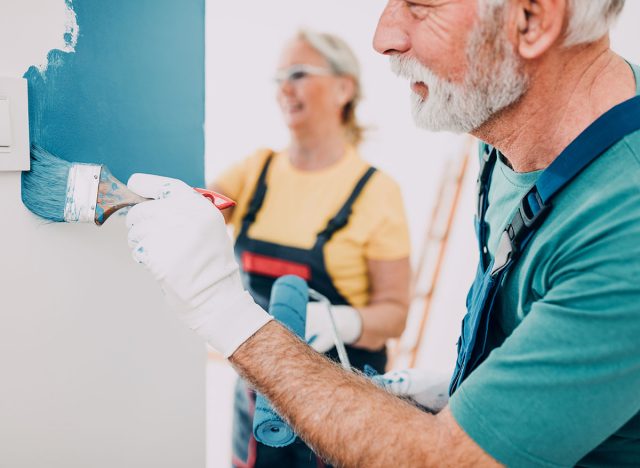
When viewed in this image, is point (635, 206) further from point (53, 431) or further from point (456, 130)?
point (53, 431)

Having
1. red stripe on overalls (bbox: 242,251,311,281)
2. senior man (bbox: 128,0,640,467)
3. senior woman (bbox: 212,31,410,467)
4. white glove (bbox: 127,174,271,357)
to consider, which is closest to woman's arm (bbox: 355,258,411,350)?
senior woman (bbox: 212,31,410,467)

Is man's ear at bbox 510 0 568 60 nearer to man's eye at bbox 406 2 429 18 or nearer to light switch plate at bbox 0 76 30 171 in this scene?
man's eye at bbox 406 2 429 18

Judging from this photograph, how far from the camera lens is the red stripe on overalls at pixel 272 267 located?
64.8 inches

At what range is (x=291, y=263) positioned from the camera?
1657 mm

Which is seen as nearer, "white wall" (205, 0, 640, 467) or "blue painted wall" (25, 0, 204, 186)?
"blue painted wall" (25, 0, 204, 186)

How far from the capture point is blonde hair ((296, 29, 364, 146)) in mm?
1881

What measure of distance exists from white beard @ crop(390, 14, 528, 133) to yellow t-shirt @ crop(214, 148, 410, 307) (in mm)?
841

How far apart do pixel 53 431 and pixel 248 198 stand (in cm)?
112

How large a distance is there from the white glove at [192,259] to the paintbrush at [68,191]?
0.13 ft

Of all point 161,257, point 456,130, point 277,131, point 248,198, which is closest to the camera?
point 161,257

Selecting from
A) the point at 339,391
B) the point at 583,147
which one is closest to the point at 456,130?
the point at 583,147

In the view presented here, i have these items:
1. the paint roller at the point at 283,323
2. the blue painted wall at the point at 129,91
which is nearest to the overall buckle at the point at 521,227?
the paint roller at the point at 283,323

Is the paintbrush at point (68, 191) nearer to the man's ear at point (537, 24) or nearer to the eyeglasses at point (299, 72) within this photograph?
the man's ear at point (537, 24)

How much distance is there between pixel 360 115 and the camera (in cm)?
211
